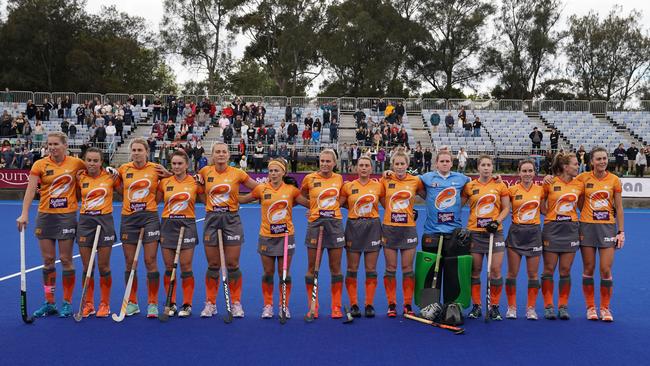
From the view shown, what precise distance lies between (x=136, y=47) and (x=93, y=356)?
4689 centimetres

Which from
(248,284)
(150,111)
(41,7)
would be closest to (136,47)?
(41,7)

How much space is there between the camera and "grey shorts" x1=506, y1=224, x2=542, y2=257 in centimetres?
627

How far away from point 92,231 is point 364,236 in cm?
302

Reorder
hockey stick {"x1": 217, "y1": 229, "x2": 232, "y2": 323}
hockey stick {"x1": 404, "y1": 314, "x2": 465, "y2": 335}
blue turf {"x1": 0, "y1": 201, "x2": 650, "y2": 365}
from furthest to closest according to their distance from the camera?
Result: hockey stick {"x1": 217, "y1": 229, "x2": 232, "y2": 323}
hockey stick {"x1": 404, "y1": 314, "x2": 465, "y2": 335}
blue turf {"x1": 0, "y1": 201, "x2": 650, "y2": 365}

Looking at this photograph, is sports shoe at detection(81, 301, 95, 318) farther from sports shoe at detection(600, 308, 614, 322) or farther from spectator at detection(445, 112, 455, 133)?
spectator at detection(445, 112, 455, 133)

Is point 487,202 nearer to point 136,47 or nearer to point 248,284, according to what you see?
point 248,284

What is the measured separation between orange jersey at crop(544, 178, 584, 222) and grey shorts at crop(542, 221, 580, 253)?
7 cm

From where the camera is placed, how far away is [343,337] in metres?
5.59

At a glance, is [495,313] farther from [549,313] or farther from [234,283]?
[234,283]

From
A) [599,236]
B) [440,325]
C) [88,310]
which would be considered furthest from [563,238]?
[88,310]

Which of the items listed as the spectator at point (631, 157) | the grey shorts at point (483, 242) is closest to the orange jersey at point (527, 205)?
the grey shorts at point (483, 242)

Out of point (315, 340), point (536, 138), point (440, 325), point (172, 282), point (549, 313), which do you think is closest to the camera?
point (315, 340)

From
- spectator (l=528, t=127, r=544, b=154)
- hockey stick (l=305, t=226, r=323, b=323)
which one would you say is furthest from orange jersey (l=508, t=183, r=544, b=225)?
spectator (l=528, t=127, r=544, b=154)

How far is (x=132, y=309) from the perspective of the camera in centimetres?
623
